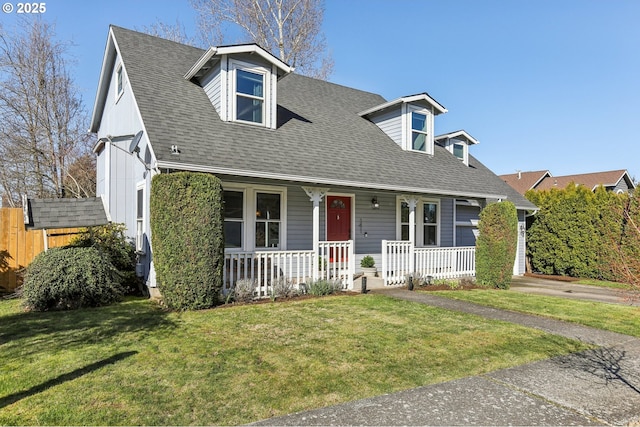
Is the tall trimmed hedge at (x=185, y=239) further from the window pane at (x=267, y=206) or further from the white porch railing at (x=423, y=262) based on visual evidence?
the white porch railing at (x=423, y=262)

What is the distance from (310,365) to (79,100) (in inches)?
900

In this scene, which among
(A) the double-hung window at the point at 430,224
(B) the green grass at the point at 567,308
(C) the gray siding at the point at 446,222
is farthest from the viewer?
Result: (C) the gray siding at the point at 446,222

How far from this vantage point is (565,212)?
14.5 meters

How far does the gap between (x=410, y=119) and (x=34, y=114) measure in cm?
1864

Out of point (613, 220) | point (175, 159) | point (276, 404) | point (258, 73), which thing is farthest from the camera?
point (613, 220)

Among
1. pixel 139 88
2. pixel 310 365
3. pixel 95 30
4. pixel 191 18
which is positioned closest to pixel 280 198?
pixel 139 88

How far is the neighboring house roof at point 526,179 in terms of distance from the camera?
35525 millimetres

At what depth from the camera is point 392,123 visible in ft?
44.8

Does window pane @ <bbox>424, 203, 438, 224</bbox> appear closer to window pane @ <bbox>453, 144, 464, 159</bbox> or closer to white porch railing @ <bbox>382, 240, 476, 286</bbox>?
white porch railing @ <bbox>382, 240, 476, 286</bbox>

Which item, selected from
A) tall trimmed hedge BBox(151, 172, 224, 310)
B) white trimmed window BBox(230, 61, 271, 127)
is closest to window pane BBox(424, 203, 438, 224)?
white trimmed window BBox(230, 61, 271, 127)

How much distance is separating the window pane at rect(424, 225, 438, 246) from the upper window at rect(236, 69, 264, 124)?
7.02 metres

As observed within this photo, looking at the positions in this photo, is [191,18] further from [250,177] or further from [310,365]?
[310,365]

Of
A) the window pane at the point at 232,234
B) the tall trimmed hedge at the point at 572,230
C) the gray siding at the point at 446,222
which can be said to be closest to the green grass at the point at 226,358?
the window pane at the point at 232,234

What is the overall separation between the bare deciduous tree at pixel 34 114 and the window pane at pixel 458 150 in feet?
63.0
